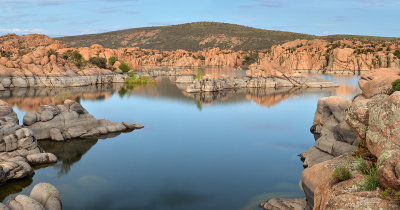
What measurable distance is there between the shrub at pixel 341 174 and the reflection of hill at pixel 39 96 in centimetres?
4919

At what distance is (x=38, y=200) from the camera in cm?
1702

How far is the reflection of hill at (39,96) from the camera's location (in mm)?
55594

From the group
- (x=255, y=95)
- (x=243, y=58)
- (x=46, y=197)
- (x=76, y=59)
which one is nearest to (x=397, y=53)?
(x=255, y=95)

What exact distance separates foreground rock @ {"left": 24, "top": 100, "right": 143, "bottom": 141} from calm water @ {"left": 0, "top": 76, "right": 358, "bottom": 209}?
1220mm

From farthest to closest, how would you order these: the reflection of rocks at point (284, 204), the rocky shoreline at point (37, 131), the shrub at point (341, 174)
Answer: the rocky shoreline at point (37, 131) → the reflection of rocks at point (284, 204) → the shrub at point (341, 174)

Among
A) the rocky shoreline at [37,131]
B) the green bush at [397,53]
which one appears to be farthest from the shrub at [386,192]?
the green bush at [397,53]

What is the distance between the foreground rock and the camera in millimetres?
32344

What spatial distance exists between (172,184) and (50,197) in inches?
312

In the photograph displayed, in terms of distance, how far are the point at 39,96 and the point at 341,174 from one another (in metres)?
65.1

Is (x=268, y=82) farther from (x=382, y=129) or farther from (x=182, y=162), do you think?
(x=382, y=129)

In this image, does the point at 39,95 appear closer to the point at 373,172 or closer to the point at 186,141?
the point at 186,141

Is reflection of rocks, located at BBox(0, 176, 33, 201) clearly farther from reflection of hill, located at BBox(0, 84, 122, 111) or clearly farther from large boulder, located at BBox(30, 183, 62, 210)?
reflection of hill, located at BBox(0, 84, 122, 111)

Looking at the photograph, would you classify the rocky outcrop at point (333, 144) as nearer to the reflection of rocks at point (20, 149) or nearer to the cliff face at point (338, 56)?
the reflection of rocks at point (20, 149)

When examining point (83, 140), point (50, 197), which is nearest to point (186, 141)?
point (83, 140)
